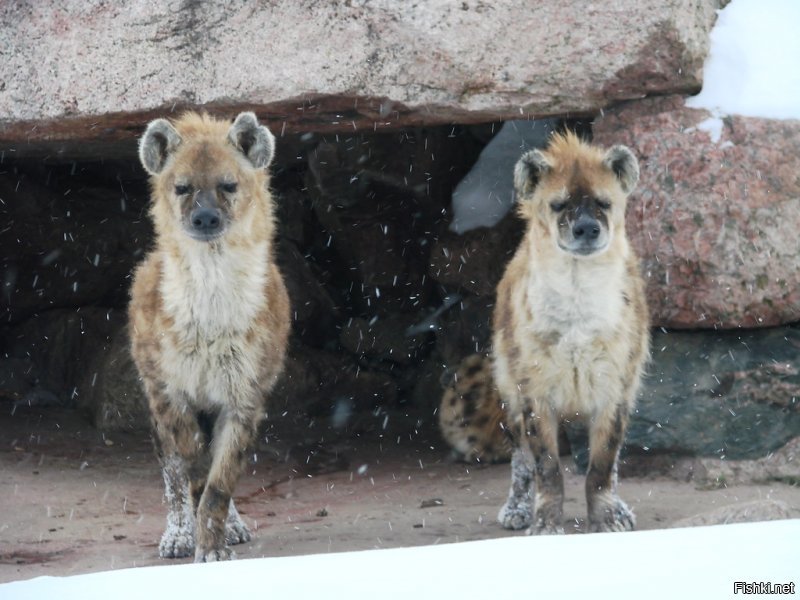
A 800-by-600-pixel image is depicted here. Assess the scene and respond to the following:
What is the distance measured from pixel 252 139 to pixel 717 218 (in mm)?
2171

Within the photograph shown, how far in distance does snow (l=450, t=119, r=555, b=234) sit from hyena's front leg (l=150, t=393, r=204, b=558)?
293 cm

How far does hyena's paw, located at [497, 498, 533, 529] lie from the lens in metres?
5.17

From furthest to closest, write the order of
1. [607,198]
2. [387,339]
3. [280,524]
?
[387,339], [280,524], [607,198]

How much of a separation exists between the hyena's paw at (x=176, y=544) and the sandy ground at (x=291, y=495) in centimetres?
7

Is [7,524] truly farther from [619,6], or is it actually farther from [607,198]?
[619,6]

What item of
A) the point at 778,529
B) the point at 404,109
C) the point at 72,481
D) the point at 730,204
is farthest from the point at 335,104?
the point at 778,529

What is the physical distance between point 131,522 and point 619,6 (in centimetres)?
325

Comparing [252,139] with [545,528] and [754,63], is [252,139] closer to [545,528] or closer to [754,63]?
[545,528]

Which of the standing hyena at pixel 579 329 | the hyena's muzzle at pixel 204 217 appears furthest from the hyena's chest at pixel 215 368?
the standing hyena at pixel 579 329

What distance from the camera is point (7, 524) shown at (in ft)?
18.3

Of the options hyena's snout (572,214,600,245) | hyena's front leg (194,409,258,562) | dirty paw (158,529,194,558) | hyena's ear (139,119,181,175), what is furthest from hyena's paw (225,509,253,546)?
hyena's snout (572,214,600,245)

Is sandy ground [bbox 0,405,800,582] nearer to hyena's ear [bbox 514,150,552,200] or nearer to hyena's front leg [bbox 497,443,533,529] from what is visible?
hyena's front leg [bbox 497,443,533,529]

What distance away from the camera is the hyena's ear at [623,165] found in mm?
4980

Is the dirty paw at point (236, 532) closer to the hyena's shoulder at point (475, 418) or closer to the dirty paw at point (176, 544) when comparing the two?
the dirty paw at point (176, 544)
